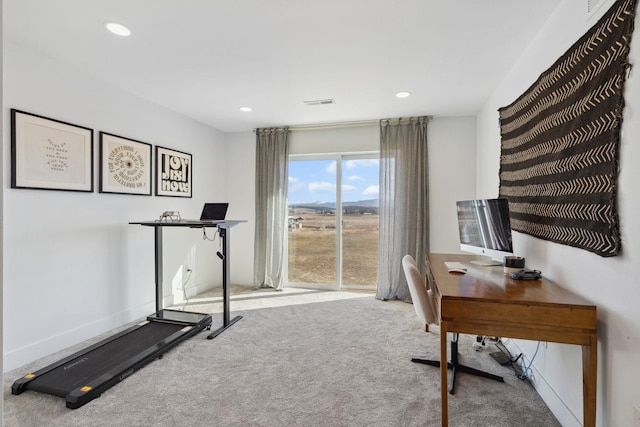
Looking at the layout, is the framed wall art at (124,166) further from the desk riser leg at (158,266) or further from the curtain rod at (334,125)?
the curtain rod at (334,125)

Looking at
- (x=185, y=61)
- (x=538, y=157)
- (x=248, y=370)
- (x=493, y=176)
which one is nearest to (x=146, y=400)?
(x=248, y=370)

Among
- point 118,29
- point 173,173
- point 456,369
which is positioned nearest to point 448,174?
point 456,369

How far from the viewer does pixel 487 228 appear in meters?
2.47

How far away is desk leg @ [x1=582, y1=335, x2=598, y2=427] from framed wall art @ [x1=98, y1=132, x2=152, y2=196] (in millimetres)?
3736

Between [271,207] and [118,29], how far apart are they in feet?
9.23

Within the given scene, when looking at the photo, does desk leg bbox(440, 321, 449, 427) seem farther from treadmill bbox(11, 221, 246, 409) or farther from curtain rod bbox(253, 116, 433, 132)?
curtain rod bbox(253, 116, 433, 132)

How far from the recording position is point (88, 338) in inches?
113

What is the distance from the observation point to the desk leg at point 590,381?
1.46 metres

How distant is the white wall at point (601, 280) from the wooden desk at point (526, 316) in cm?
Result: 8

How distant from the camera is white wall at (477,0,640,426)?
4.43 feet

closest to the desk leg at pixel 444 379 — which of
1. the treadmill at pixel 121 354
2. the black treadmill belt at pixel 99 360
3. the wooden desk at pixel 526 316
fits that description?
the wooden desk at pixel 526 316

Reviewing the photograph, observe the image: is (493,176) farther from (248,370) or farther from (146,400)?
(146,400)

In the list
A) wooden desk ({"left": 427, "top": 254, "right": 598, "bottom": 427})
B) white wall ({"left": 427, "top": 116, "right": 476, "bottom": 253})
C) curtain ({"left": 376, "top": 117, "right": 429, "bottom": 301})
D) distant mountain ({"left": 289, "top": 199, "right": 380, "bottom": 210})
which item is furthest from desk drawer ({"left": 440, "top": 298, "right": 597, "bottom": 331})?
distant mountain ({"left": 289, "top": 199, "right": 380, "bottom": 210})

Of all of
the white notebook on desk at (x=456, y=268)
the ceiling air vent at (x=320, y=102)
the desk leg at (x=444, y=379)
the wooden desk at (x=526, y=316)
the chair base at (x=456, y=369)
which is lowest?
the chair base at (x=456, y=369)
